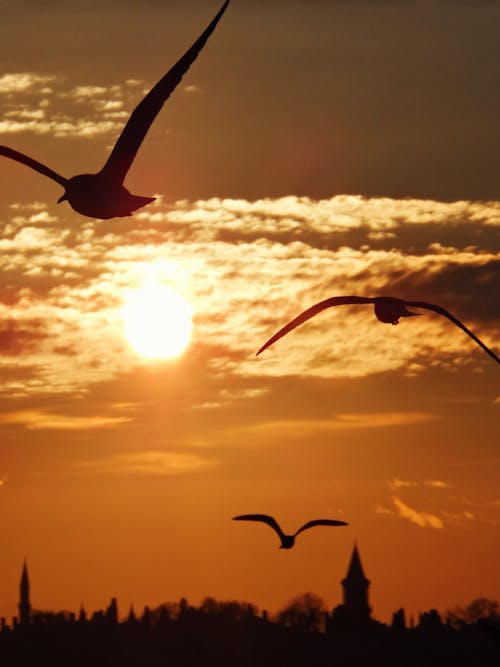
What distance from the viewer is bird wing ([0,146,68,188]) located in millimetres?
24281

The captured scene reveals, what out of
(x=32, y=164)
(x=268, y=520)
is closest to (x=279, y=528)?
(x=268, y=520)

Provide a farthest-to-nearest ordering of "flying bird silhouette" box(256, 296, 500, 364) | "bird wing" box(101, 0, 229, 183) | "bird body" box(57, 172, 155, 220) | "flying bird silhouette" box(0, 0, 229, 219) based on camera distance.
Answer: "flying bird silhouette" box(256, 296, 500, 364) → "bird body" box(57, 172, 155, 220) → "flying bird silhouette" box(0, 0, 229, 219) → "bird wing" box(101, 0, 229, 183)

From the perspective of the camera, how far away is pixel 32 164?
24828mm

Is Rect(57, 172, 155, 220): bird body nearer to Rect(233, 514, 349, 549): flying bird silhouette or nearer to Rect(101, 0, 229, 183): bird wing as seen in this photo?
Rect(101, 0, 229, 183): bird wing

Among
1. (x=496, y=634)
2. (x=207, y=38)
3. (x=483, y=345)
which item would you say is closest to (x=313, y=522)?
(x=483, y=345)

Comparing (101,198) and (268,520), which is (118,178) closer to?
(101,198)

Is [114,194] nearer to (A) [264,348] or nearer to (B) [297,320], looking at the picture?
(A) [264,348]

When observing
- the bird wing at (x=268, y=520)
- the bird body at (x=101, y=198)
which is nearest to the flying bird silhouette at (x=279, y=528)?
the bird wing at (x=268, y=520)

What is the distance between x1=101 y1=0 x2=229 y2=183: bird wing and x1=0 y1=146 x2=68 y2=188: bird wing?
65 centimetres

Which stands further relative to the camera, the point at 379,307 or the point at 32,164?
the point at 379,307

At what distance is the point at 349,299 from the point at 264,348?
3355 mm

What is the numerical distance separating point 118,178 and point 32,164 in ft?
4.95

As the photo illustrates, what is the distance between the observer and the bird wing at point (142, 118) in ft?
76.0

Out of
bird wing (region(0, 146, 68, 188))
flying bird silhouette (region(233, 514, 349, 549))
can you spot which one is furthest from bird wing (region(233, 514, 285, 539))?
bird wing (region(0, 146, 68, 188))
